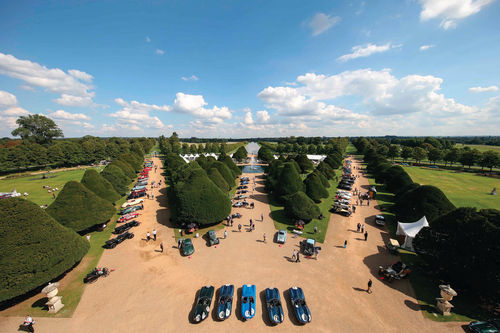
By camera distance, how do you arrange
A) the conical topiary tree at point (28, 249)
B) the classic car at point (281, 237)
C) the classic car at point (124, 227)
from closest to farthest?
1. the conical topiary tree at point (28, 249)
2. the classic car at point (281, 237)
3. the classic car at point (124, 227)

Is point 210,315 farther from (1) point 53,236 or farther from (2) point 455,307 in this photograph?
(2) point 455,307

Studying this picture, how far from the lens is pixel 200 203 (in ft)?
90.6

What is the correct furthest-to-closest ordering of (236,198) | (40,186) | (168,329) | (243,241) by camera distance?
(40,186), (236,198), (243,241), (168,329)

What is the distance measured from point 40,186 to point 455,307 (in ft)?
292

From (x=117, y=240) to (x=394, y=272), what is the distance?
34094 millimetres

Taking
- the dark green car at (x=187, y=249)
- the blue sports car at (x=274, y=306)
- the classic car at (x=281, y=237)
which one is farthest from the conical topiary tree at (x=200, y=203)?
the blue sports car at (x=274, y=306)

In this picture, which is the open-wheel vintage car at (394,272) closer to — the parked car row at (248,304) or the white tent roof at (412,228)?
the white tent roof at (412,228)

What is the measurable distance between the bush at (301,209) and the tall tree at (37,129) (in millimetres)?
145495

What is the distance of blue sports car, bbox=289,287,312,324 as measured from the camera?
1383 cm

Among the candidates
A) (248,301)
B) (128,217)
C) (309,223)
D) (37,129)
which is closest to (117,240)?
(128,217)

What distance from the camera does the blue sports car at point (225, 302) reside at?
14305 mm

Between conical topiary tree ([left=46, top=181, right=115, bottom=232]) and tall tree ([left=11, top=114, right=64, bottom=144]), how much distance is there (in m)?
120

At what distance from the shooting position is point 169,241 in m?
25.1

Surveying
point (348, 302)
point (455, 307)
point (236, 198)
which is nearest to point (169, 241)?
point (236, 198)
